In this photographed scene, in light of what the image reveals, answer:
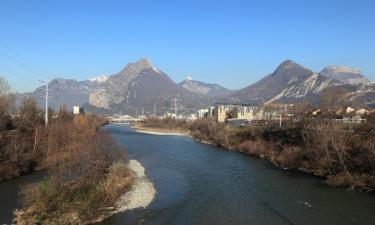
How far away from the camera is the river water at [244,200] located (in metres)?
20.5

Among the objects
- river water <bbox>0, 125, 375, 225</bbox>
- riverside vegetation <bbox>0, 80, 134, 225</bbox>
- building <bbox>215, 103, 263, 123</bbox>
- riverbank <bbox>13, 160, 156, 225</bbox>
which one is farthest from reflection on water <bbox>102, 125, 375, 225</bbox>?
building <bbox>215, 103, 263, 123</bbox>

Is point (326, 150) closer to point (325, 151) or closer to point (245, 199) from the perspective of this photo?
point (325, 151)

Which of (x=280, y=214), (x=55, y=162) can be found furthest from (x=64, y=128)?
(x=280, y=214)

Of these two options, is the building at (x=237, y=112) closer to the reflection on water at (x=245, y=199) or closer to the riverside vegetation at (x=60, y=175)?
the riverside vegetation at (x=60, y=175)

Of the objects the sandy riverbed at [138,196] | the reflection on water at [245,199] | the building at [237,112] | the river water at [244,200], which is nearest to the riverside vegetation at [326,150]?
the river water at [244,200]

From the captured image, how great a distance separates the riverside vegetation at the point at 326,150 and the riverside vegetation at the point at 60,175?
50.8 feet

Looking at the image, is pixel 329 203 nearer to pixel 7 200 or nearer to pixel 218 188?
pixel 218 188

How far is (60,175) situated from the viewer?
819 inches

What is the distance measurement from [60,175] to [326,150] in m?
21.9

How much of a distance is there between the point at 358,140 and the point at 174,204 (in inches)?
721

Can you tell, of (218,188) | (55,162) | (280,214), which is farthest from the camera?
(55,162)

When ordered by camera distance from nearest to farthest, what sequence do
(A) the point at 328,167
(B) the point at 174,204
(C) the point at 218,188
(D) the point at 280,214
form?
1. (D) the point at 280,214
2. (B) the point at 174,204
3. (C) the point at 218,188
4. (A) the point at 328,167

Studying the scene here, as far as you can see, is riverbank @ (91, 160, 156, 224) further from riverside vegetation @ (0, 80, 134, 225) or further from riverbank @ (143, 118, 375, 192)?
riverbank @ (143, 118, 375, 192)

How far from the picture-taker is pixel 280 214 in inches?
850
